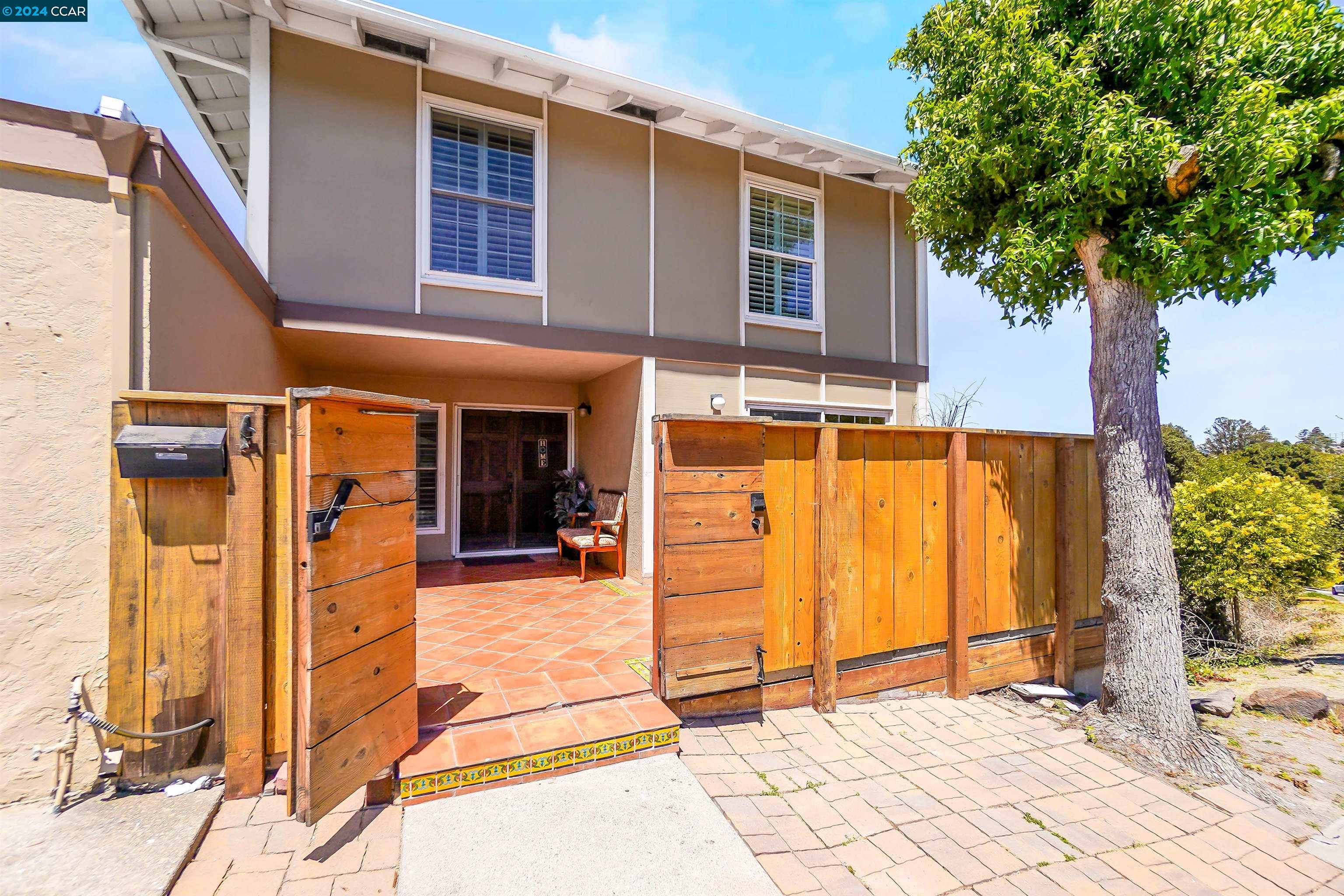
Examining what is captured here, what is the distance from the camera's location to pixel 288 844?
2.05 m

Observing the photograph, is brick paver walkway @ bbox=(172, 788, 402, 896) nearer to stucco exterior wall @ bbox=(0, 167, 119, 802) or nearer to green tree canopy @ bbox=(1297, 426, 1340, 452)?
stucco exterior wall @ bbox=(0, 167, 119, 802)

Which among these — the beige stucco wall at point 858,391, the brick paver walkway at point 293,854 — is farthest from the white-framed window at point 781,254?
the brick paver walkway at point 293,854

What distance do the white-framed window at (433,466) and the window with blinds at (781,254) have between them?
4445 millimetres

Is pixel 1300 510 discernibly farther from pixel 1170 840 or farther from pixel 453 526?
pixel 453 526

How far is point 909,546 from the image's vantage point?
145 inches

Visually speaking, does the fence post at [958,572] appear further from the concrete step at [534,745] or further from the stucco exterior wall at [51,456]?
the stucco exterior wall at [51,456]

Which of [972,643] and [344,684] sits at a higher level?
[344,684]

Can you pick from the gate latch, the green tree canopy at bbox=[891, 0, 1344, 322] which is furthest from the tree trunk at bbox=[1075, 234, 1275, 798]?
the gate latch

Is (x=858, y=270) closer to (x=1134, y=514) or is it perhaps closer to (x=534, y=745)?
(x=1134, y=514)

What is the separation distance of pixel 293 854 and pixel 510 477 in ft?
18.5

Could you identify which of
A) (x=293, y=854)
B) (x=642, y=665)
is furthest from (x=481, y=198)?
(x=293, y=854)

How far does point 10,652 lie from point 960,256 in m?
6.20

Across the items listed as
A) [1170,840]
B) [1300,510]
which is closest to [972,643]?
[1170,840]

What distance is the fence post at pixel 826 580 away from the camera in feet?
10.9
